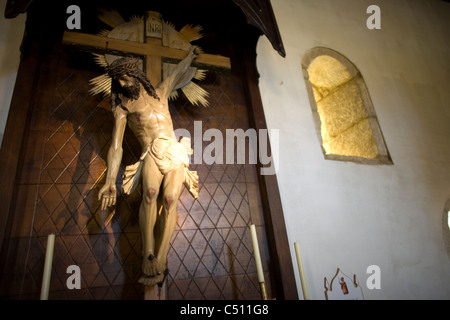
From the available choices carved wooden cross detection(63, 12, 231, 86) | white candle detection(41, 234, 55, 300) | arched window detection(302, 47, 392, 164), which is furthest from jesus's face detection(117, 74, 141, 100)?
arched window detection(302, 47, 392, 164)

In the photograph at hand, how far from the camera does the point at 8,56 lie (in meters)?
2.42

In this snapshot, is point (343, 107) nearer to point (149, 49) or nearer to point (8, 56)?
point (149, 49)

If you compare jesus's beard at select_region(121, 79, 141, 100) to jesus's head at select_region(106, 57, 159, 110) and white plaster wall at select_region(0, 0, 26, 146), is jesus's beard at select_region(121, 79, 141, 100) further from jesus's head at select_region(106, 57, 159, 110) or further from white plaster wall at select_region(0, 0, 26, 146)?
white plaster wall at select_region(0, 0, 26, 146)

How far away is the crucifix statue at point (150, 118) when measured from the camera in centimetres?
177

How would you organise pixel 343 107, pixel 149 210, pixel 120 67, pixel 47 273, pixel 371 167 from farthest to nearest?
pixel 343 107
pixel 371 167
pixel 120 67
pixel 149 210
pixel 47 273

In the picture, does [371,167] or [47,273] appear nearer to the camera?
[47,273]

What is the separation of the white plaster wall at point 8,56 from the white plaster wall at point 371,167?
6.60 ft

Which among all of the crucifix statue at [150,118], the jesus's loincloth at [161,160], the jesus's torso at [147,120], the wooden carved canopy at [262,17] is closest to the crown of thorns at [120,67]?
the crucifix statue at [150,118]

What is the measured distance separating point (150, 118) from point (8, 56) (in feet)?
4.35

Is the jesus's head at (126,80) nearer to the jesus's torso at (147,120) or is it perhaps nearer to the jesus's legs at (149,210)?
the jesus's torso at (147,120)

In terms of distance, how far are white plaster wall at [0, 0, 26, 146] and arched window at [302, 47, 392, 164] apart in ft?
8.48

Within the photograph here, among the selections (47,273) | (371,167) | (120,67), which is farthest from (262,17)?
(47,273)

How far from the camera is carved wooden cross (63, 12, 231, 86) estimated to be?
2.19 m
